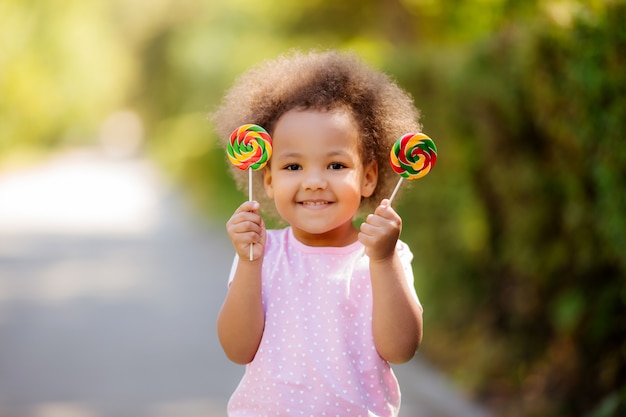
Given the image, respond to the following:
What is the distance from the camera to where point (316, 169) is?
8.03ft

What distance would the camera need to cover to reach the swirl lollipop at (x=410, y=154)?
2500mm

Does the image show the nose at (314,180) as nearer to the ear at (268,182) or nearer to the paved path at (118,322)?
the ear at (268,182)

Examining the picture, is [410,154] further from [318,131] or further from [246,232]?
[246,232]

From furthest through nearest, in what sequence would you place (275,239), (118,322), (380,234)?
(118,322) → (275,239) → (380,234)

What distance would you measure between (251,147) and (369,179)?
387mm

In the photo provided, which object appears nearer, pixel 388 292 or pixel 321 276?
pixel 388 292

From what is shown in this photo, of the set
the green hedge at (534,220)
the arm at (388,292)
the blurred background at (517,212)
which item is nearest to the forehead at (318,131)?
the arm at (388,292)

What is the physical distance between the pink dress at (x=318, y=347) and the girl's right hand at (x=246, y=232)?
0.13m

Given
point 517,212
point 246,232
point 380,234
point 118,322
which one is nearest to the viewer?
point 380,234

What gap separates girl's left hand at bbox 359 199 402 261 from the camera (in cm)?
234

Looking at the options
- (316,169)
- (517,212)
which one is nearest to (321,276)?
(316,169)

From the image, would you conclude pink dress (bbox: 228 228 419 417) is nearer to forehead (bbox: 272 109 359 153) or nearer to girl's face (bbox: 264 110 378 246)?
girl's face (bbox: 264 110 378 246)

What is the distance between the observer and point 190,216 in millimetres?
19922

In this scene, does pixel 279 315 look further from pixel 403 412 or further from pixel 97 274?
pixel 97 274
